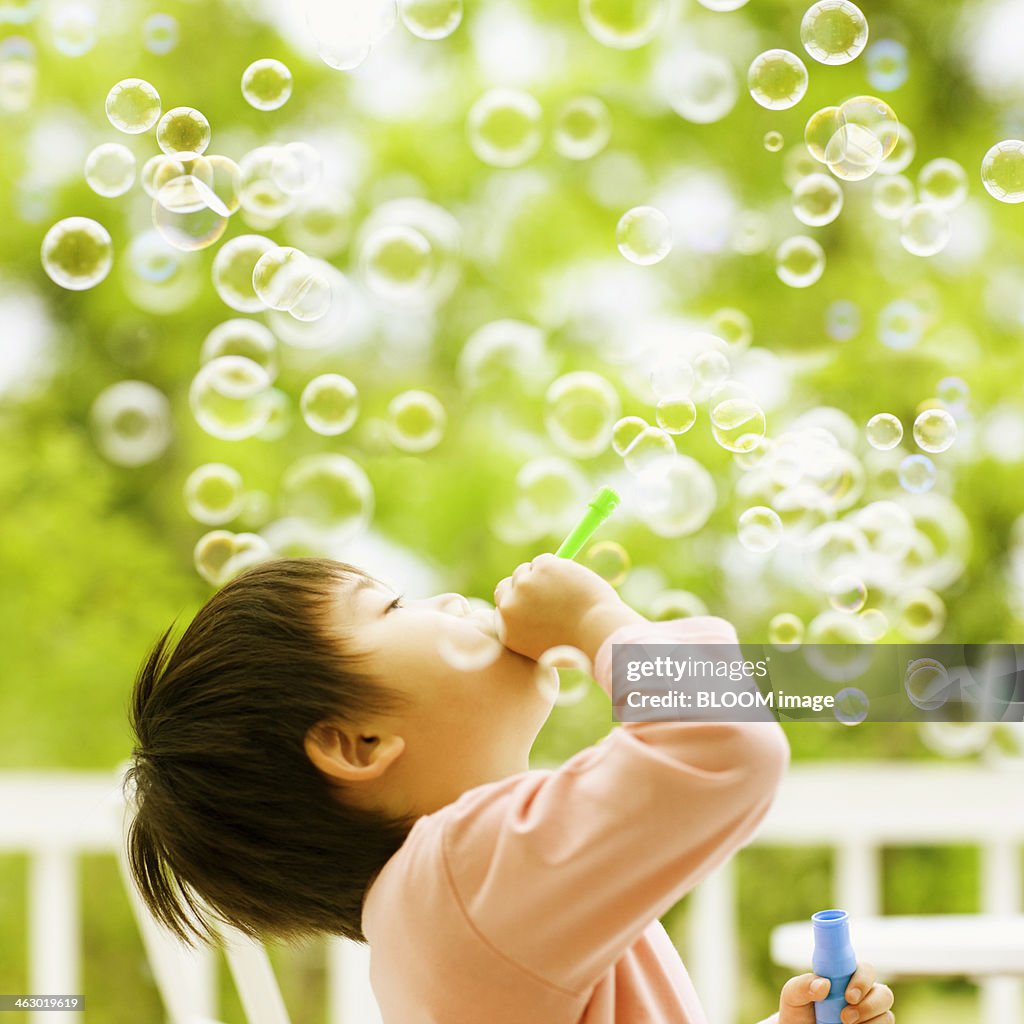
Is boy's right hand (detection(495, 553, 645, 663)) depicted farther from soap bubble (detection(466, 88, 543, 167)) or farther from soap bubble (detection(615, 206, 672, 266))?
soap bubble (detection(466, 88, 543, 167))

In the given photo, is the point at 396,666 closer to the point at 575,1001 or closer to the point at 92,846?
the point at 575,1001

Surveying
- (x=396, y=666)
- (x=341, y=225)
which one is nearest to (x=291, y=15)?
(x=341, y=225)

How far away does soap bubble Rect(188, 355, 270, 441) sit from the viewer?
137 centimetres

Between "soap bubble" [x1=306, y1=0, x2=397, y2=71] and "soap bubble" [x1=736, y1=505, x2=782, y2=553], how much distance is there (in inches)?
26.4

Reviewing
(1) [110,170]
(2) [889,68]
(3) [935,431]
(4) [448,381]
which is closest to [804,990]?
(3) [935,431]

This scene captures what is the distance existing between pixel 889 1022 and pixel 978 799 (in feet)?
3.95

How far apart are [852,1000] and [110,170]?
109 cm

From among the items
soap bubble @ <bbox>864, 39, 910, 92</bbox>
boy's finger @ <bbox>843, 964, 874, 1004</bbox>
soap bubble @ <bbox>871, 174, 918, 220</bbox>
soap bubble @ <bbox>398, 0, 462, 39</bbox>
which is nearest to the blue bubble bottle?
boy's finger @ <bbox>843, 964, 874, 1004</bbox>

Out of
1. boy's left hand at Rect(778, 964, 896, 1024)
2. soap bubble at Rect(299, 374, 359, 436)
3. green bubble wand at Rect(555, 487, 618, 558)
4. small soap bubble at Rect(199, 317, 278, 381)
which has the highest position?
small soap bubble at Rect(199, 317, 278, 381)

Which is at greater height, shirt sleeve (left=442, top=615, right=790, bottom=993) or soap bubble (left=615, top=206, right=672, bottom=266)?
soap bubble (left=615, top=206, right=672, bottom=266)

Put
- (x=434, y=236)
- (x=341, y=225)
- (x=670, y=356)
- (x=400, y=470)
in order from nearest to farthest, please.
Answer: (x=670, y=356)
(x=434, y=236)
(x=341, y=225)
(x=400, y=470)

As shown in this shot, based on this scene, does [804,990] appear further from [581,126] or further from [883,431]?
[581,126]

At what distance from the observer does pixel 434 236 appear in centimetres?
144

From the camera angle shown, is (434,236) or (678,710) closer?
(678,710)
